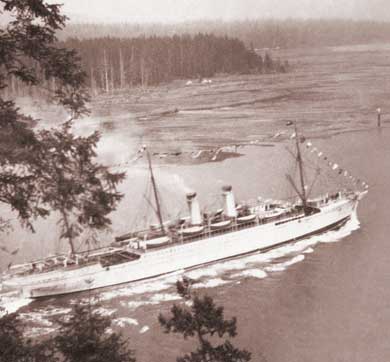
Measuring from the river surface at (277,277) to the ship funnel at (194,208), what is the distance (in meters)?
1.05

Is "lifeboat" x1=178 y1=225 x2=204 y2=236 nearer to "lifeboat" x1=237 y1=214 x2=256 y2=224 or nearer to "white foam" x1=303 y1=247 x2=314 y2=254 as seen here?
"lifeboat" x1=237 y1=214 x2=256 y2=224

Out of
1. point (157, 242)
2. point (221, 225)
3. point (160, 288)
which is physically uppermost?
point (221, 225)

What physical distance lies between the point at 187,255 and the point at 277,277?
8.51ft

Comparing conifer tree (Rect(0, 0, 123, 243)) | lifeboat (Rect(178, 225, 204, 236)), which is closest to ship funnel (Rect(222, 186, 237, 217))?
lifeboat (Rect(178, 225, 204, 236))

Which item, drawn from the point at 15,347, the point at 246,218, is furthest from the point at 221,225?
the point at 15,347

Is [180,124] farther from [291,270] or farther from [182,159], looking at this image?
[291,270]

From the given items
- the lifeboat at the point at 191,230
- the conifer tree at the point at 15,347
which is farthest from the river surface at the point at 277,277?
the conifer tree at the point at 15,347

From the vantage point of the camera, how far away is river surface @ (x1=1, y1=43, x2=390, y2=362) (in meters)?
8.54

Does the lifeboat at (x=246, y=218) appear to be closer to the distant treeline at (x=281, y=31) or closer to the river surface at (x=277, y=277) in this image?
the river surface at (x=277, y=277)

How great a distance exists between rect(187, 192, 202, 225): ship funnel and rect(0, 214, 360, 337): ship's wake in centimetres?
101

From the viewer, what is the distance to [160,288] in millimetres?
12562

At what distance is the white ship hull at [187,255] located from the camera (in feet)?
40.1

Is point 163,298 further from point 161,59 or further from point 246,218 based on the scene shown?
point 161,59

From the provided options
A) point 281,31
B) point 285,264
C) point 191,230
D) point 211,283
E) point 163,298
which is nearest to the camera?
point 163,298
